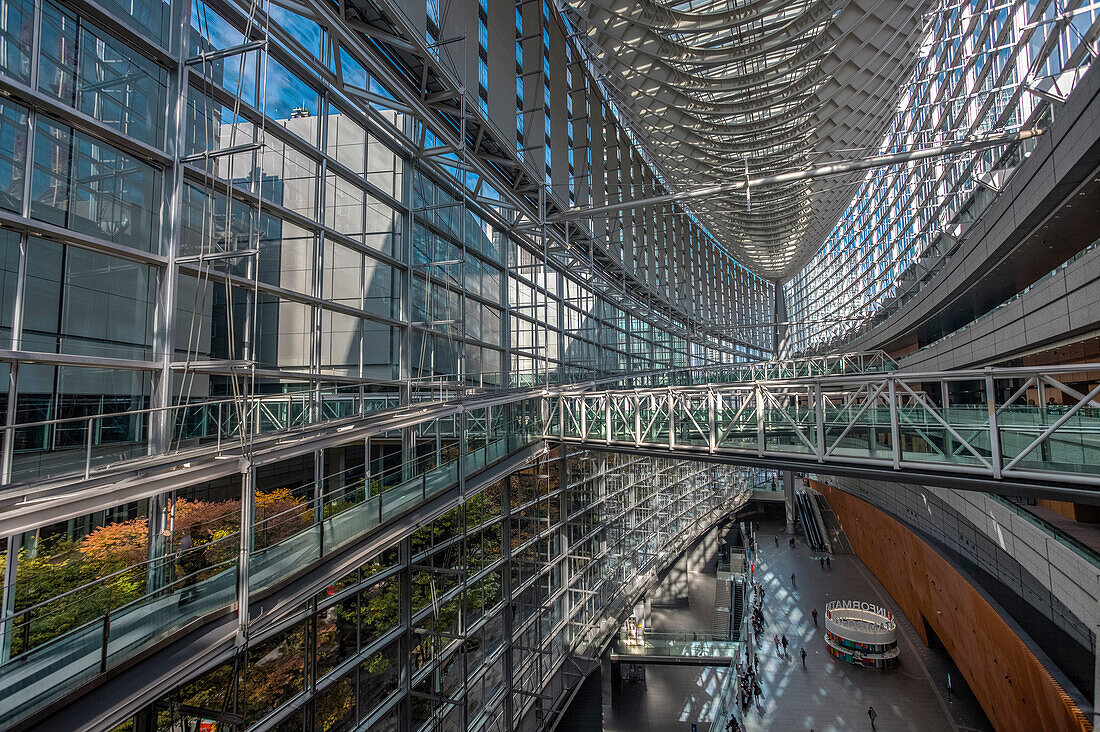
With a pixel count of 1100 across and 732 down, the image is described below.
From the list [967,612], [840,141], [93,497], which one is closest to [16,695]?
[93,497]

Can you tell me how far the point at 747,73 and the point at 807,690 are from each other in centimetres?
2902

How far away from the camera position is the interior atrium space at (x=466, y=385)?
19.0 ft

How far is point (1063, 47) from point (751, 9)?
909 centimetres

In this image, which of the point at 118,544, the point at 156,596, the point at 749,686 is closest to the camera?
the point at 156,596

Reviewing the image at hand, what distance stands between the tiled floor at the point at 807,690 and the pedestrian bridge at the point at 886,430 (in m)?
13.5

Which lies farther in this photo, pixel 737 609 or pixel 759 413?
pixel 737 609

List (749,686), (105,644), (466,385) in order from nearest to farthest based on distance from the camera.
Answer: (105,644)
(466,385)
(749,686)

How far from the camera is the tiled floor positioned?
1956 cm

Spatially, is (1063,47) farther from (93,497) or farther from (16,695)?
(16,695)

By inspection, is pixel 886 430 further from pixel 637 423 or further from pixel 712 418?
pixel 637 423

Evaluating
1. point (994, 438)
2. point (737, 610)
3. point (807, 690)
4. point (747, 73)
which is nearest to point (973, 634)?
point (807, 690)

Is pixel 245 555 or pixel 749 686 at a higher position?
pixel 245 555

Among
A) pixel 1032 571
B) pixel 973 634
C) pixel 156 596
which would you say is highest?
pixel 156 596

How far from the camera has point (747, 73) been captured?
91.9 ft
